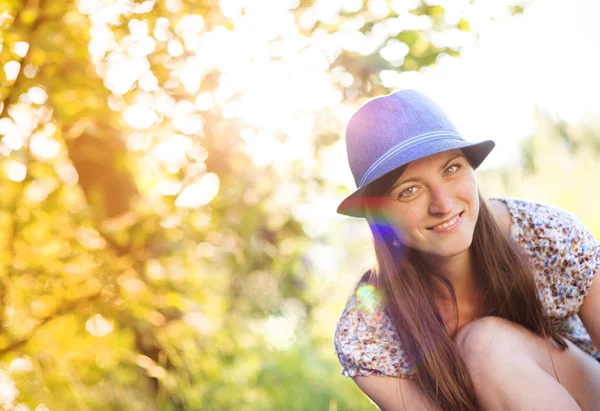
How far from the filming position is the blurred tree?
2.27 metres

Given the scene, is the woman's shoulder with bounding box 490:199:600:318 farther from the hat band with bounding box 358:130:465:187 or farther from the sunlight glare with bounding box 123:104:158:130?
the sunlight glare with bounding box 123:104:158:130

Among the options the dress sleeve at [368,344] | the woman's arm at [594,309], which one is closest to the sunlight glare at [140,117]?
the dress sleeve at [368,344]

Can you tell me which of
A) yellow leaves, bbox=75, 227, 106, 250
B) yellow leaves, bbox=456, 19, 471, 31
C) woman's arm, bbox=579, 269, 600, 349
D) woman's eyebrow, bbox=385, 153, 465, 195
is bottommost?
yellow leaves, bbox=75, 227, 106, 250

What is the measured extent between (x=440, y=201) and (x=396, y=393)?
25.0 inches

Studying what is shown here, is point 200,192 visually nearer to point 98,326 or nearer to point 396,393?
point 98,326

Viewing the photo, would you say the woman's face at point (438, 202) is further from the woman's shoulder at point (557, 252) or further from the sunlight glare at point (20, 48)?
the sunlight glare at point (20, 48)

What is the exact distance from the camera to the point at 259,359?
399 cm

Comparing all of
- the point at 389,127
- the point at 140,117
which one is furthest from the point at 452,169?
the point at 140,117

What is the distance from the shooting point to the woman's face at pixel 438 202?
2012mm

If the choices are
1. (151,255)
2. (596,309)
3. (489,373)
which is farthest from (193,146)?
(596,309)

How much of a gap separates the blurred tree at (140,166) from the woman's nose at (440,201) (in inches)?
19.0

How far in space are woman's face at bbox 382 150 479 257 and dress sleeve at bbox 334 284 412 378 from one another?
335 millimetres

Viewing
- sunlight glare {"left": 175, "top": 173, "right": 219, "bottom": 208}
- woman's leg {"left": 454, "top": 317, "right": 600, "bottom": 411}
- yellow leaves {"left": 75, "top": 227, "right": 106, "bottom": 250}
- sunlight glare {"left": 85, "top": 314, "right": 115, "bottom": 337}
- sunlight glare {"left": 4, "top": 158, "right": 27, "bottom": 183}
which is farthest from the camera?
sunlight glare {"left": 85, "top": 314, "right": 115, "bottom": 337}

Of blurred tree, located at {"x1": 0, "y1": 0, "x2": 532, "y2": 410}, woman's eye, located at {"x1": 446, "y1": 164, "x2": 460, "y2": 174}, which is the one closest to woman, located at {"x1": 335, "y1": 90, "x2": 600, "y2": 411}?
woman's eye, located at {"x1": 446, "y1": 164, "x2": 460, "y2": 174}
